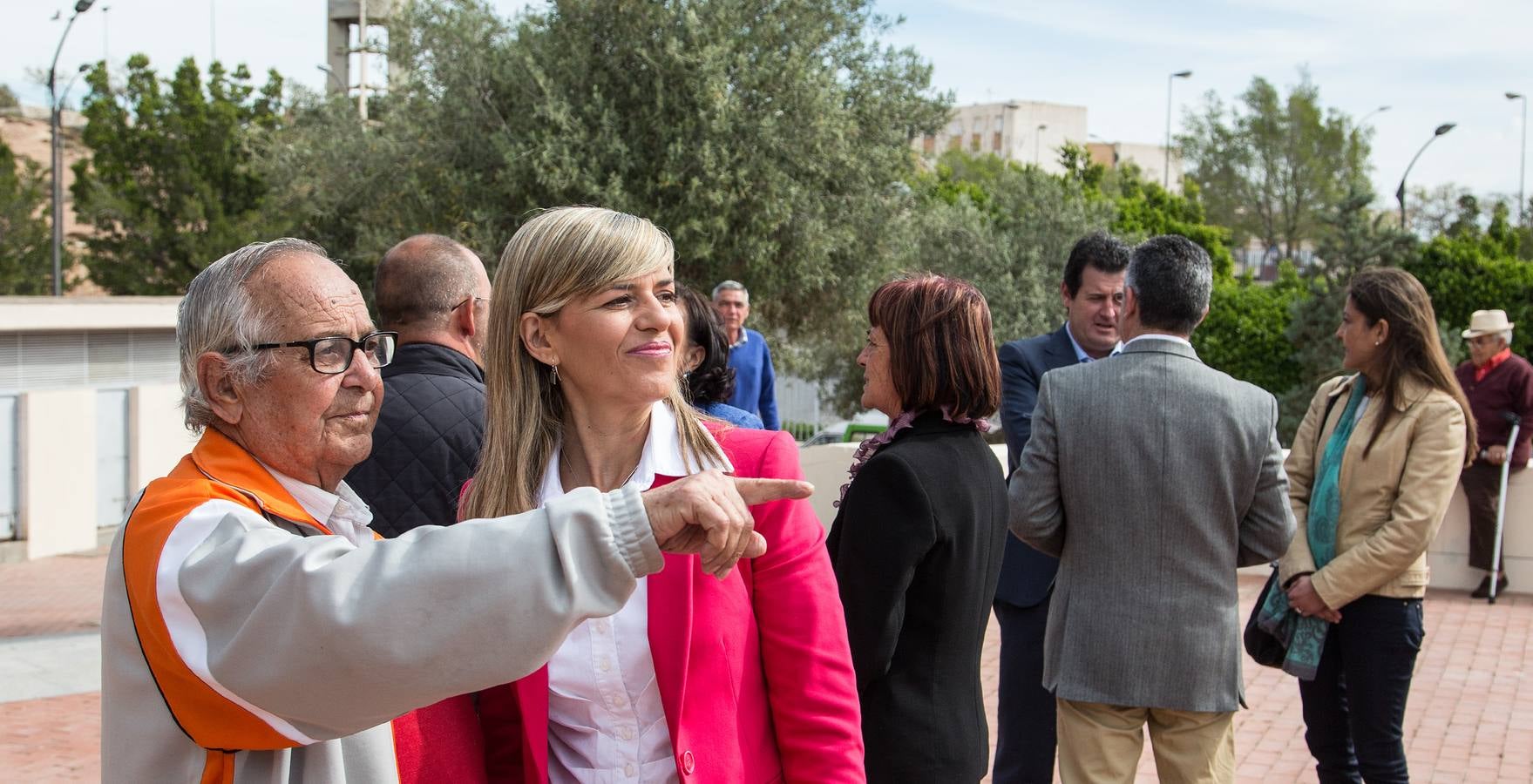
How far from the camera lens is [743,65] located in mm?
15312

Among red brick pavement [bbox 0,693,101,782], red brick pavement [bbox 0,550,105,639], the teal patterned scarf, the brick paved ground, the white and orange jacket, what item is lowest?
red brick pavement [bbox 0,550,105,639]

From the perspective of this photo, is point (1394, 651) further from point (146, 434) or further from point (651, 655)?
point (146, 434)

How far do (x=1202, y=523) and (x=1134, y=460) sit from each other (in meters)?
0.25

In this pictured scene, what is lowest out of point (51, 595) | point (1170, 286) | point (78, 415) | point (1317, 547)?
point (51, 595)

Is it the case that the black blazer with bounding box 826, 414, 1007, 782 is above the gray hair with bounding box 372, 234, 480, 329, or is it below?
below

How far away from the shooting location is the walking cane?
29.5ft

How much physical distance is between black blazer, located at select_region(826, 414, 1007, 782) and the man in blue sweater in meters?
3.88

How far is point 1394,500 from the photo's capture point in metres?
4.04

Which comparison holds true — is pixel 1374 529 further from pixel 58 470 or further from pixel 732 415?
pixel 58 470

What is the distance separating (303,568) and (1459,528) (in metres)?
10.1

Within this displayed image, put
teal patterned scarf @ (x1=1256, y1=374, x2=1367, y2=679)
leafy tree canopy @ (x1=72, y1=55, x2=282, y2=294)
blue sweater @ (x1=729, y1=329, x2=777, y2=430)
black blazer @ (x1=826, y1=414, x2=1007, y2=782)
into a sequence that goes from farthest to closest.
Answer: leafy tree canopy @ (x1=72, y1=55, x2=282, y2=294)
blue sweater @ (x1=729, y1=329, x2=777, y2=430)
teal patterned scarf @ (x1=1256, y1=374, x2=1367, y2=679)
black blazer @ (x1=826, y1=414, x2=1007, y2=782)

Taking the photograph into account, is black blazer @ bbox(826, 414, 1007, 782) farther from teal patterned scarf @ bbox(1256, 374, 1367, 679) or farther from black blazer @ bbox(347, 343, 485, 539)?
teal patterned scarf @ bbox(1256, 374, 1367, 679)

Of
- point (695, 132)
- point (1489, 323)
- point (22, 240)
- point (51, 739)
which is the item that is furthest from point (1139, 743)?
point (22, 240)

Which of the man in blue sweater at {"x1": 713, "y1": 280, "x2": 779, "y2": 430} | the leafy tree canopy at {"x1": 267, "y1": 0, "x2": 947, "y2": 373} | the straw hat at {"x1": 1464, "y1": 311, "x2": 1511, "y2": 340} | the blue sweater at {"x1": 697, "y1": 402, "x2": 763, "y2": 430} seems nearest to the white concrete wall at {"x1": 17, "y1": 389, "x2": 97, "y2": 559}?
the leafy tree canopy at {"x1": 267, "y1": 0, "x2": 947, "y2": 373}
